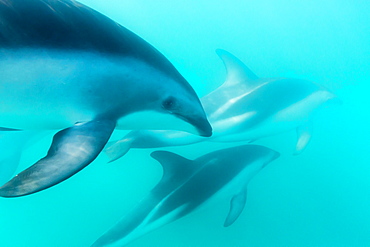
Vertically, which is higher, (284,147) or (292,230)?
(284,147)

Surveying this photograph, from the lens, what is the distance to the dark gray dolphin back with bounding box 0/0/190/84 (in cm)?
176

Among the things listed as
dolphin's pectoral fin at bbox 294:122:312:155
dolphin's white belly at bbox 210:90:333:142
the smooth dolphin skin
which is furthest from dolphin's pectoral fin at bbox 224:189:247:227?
dolphin's pectoral fin at bbox 294:122:312:155

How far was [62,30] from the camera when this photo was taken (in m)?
1.91

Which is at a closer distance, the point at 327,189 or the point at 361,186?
the point at 327,189

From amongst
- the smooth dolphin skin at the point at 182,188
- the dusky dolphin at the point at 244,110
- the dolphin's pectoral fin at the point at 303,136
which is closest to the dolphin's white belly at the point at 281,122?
the dusky dolphin at the point at 244,110

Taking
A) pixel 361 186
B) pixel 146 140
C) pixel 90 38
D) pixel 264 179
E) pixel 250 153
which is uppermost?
pixel 90 38

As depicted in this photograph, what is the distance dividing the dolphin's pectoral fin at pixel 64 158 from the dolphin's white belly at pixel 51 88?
0.45 ft

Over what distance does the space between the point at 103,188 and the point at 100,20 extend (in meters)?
6.42

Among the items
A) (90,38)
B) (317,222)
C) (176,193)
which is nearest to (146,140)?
(176,193)

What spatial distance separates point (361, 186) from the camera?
8.76m

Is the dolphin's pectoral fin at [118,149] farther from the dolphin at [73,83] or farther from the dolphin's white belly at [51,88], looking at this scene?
the dolphin's white belly at [51,88]

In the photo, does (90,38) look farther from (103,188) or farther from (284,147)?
(284,147)

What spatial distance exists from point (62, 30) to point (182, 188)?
10.0 feet

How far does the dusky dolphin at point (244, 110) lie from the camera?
208 inches
